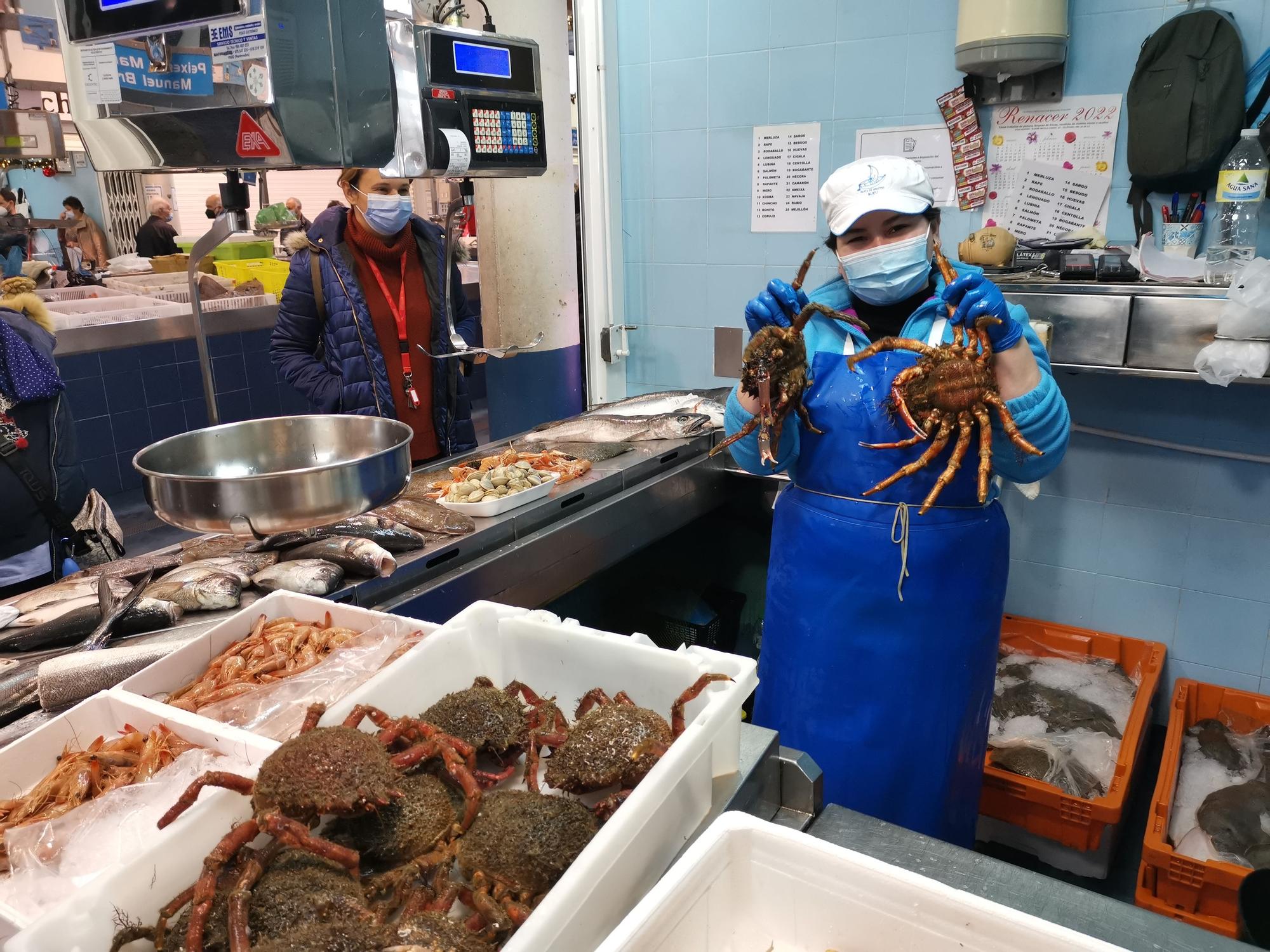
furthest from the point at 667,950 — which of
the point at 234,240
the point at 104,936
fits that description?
the point at 234,240

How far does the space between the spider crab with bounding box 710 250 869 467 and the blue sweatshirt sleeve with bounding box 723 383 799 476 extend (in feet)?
0.19

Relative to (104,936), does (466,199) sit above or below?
above

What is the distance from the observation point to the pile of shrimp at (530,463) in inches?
118

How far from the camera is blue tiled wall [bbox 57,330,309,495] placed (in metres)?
5.98

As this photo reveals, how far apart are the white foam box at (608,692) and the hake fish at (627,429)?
1927 millimetres

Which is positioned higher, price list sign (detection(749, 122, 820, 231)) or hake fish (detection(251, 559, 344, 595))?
price list sign (detection(749, 122, 820, 231))

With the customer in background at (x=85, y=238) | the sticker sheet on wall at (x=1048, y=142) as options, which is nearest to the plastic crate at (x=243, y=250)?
the customer in background at (x=85, y=238)

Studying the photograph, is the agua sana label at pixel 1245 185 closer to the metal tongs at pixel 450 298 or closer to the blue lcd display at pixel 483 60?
the blue lcd display at pixel 483 60

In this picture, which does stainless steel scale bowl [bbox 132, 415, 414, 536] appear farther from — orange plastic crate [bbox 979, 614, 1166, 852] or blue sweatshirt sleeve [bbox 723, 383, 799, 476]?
orange plastic crate [bbox 979, 614, 1166, 852]

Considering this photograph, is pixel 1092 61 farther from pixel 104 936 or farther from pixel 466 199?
pixel 104 936

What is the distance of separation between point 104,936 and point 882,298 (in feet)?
6.71

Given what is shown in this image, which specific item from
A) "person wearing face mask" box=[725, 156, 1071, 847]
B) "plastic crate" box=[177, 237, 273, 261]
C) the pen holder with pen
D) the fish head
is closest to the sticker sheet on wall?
the pen holder with pen

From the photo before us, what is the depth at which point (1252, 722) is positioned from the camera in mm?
3303

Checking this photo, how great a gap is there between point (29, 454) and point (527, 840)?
9.83ft
